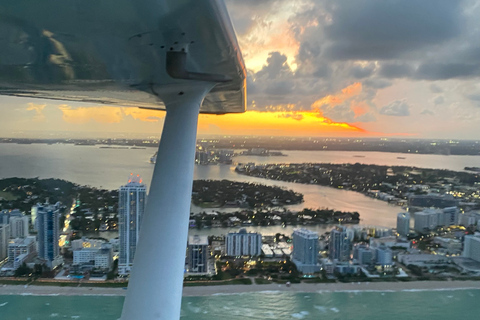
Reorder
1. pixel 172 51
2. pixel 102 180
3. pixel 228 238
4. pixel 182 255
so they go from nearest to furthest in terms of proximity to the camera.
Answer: pixel 172 51, pixel 182 255, pixel 228 238, pixel 102 180

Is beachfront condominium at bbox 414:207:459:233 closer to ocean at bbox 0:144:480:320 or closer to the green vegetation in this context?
the green vegetation

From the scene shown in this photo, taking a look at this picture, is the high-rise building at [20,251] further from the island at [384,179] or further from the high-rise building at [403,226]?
the island at [384,179]

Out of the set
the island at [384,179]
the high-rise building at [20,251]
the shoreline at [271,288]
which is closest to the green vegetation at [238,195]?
the island at [384,179]

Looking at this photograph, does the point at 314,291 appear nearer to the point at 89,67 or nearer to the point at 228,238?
the point at 228,238

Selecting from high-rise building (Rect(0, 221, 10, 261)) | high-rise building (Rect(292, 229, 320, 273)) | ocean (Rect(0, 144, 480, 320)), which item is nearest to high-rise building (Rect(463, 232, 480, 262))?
ocean (Rect(0, 144, 480, 320))

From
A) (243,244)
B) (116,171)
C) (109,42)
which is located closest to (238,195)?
(116,171)

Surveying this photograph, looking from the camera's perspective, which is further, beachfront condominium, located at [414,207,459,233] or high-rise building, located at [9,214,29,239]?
beachfront condominium, located at [414,207,459,233]

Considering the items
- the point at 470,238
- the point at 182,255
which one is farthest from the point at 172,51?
the point at 470,238
